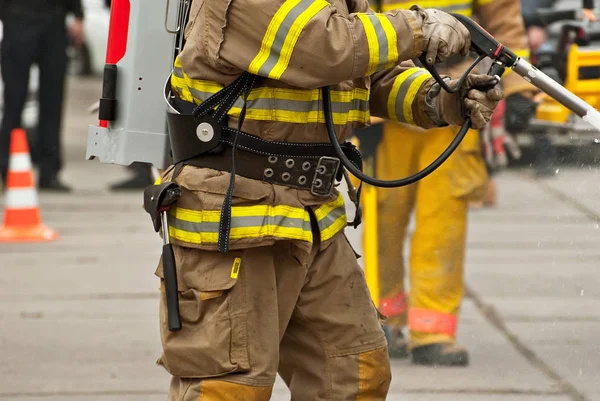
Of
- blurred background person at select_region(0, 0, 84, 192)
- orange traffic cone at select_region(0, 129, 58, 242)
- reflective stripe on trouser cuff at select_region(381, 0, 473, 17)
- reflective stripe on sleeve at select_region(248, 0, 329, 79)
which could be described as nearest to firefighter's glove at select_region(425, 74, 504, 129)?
reflective stripe on sleeve at select_region(248, 0, 329, 79)

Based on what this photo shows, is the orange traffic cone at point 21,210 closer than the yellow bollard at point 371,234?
No

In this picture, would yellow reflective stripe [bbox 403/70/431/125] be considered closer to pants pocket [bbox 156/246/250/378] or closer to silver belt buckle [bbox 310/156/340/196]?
silver belt buckle [bbox 310/156/340/196]

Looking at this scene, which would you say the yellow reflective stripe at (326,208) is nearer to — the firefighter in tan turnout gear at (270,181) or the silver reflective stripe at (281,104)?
the firefighter in tan turnout gear at (270,181)

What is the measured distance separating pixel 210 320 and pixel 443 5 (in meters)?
2.13

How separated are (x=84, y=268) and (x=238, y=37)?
3.87 metres

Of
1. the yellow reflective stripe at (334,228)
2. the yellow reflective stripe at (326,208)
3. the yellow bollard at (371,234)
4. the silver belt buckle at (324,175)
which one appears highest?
the silver belt buckle at (324,175)

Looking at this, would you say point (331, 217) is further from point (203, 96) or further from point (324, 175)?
point (203, 96)

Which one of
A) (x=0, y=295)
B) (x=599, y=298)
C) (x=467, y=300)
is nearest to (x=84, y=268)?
(x=0, y=295)

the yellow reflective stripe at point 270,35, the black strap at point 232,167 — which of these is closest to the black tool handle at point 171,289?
the black strap at point 232,167

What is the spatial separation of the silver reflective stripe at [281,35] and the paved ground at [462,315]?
4.46 feet

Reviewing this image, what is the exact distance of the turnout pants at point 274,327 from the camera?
9.11ft

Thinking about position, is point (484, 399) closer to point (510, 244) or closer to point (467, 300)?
point (467, 300)

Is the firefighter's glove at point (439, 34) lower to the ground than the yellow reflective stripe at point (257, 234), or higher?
higher

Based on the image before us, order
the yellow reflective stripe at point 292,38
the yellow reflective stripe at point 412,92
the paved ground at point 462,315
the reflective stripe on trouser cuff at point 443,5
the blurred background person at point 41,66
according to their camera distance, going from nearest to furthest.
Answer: the yellow reflective stripe at point 292,38 < the yellow reflective stripe at point 412,92 < the paved ground at point 462,315 < the reflective stripe on trouser cuff at point 443,5 < the blurred background person at point 41,66
